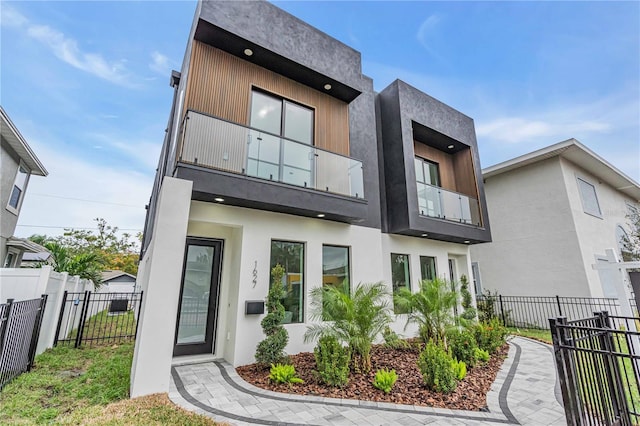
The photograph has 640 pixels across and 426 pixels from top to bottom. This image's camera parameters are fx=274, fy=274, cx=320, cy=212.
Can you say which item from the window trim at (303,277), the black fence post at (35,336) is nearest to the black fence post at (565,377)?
the window trim at (303,277)

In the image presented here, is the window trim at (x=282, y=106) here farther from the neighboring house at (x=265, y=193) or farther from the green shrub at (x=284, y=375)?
the green shrub at (x=284, y=375)

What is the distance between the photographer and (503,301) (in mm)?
12219

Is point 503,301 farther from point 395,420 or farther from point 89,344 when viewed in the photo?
point 89,344

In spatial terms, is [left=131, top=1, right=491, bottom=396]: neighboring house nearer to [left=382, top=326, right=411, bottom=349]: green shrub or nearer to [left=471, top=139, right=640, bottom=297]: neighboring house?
[left=382, top=326, right=411, bottom=349]: green shrub

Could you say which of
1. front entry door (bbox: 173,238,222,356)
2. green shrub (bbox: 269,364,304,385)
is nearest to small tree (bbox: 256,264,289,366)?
green shrub (bbox: 269,364,304,385)

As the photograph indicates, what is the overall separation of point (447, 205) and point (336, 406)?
303 inches

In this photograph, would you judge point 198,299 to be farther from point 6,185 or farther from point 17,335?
point 6,185

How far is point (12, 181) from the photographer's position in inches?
456

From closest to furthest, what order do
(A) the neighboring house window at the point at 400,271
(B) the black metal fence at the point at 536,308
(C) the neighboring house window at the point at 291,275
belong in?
1. (C) the neighboring house window at the point at 291,275
2. (A) the neighboring house window at the point at 400,271
3. (B) the black metal fence at the point at 536,308

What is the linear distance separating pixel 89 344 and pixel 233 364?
5114 millimetres

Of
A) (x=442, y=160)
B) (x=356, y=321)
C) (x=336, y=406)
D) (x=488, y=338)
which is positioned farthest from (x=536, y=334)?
(x=336, y=406)

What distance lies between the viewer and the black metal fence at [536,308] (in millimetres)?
10148

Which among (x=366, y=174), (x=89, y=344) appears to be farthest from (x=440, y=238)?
(x=89, y=344)

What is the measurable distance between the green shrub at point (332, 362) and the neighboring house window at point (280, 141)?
3498mm
